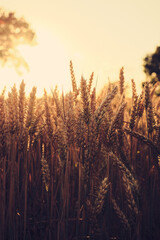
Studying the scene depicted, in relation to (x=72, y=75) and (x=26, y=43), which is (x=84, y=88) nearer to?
(x=72, y=75)

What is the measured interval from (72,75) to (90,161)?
598 mm

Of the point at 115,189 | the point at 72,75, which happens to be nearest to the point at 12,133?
the point at 72,75

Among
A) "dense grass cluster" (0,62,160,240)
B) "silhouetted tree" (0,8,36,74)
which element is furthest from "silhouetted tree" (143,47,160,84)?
"dense grass cluster" (0,62,160,240)

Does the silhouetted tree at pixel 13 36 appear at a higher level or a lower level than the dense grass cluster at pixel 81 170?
higher

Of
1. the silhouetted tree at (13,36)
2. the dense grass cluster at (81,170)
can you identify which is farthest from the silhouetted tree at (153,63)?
the dense grass cluster at (81,170)

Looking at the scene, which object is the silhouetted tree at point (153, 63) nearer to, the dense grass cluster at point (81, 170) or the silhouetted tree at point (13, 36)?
the silhouetted tree at point (13, 36)

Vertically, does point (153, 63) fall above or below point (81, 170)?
above

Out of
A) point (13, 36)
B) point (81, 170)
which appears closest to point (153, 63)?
point (13, 36)

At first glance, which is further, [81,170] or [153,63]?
[153,63]

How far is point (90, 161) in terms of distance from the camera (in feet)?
2.71

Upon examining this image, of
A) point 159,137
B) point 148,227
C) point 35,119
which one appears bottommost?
point 148,227

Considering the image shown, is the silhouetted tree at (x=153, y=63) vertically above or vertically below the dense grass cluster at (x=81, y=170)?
above

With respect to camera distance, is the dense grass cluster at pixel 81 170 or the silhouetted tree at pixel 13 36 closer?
the dense grass cluster at pixel 81 170

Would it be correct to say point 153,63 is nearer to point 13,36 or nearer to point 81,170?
point 13,36
